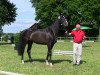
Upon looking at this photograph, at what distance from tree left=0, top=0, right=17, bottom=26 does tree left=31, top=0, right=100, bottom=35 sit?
2092cm

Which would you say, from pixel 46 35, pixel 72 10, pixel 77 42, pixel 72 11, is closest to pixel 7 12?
pixel 72 10

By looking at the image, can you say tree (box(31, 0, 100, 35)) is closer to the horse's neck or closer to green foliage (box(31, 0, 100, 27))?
green foliage (box(31, 0, 100, 27))

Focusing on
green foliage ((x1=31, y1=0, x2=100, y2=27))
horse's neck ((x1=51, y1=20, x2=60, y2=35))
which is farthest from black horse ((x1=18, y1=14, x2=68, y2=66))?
green foliage ((x1=31, y1=0, x2=100, y2=27))

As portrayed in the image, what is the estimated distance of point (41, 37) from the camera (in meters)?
19.3

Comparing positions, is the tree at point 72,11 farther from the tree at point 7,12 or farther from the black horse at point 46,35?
the black horse at point 46,35

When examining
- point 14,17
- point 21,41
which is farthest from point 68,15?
point 21,41

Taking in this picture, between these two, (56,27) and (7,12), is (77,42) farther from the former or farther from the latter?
(7,12)

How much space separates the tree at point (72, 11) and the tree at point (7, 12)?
2092cm

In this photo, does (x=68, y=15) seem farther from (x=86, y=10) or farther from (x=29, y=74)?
(x=29, y=74)

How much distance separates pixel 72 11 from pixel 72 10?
0.71m

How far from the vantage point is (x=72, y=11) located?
81688 mm

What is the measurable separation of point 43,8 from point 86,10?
34.2 ft

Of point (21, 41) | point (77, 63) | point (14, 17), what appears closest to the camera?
point (77, 63)

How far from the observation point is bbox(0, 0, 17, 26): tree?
55.9m
